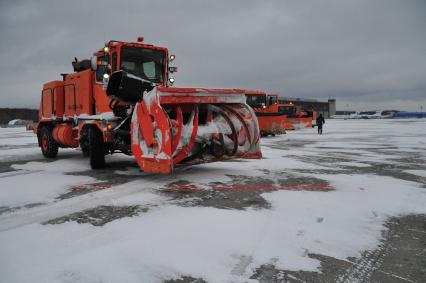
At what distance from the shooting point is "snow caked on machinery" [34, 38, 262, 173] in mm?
5652

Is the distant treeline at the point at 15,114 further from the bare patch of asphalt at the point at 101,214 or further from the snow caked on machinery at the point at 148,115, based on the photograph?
the bare patch of asphalt at the point at 101,214

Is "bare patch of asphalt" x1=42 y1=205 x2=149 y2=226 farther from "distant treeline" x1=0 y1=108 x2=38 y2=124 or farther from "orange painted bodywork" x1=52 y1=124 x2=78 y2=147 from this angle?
"distant treeline" x1=0 y1=108 x2=38 y2=124

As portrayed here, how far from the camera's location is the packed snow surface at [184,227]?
8.88 ft

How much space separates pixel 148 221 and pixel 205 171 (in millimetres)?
3526

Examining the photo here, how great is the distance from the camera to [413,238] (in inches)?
133

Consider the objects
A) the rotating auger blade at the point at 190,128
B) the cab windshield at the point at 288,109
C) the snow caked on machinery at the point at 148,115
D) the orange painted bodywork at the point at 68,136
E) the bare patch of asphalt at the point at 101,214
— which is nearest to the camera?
the bare patch of asphalt at the point at 101,214

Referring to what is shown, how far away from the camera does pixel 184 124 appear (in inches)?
246

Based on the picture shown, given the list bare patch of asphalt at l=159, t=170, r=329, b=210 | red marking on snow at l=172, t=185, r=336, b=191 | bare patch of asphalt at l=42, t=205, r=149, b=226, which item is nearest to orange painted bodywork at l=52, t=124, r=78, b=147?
bare patch of asphalt at l=159, t=170, r=329, b=210

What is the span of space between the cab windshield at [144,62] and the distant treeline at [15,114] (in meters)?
56.6

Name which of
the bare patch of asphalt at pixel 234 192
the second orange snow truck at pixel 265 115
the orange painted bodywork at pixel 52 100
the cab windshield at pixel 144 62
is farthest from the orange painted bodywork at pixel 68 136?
the second orange snow truck at pixel 265 115

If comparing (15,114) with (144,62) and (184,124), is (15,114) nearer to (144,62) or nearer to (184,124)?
(144,62)

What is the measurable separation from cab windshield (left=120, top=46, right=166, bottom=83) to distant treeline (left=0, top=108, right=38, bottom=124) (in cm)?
5661

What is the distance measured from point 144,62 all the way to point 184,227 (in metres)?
5.00

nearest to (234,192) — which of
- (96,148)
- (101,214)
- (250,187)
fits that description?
(250,187)
